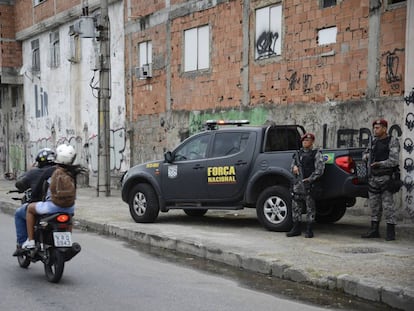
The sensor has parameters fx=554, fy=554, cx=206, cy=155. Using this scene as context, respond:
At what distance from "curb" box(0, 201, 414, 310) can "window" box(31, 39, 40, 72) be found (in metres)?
17.8

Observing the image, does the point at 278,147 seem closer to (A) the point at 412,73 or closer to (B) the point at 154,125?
(A) the point at 412,73

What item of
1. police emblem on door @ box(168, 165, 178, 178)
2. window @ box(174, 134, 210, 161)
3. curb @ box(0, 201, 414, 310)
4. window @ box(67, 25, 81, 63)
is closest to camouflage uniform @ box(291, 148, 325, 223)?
curb @ box(0, 201, 414, 310)

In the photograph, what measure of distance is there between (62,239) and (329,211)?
18.6 ft

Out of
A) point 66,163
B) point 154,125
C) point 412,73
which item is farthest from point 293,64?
point 66,163

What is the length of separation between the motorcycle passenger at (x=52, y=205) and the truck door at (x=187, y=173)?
384 cm

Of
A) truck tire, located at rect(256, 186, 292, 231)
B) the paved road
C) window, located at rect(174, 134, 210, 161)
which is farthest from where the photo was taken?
window, located at rect(174, 134, 210, 161)

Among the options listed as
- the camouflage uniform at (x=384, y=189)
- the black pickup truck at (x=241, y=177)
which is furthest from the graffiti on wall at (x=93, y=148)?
the camouflage uniform at (x=384, y=189)

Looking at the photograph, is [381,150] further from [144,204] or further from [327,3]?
[327,3]

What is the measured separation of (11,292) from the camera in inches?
245

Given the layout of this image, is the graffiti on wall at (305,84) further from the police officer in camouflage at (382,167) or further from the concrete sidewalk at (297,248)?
the police officer in camouflage at (382,167)

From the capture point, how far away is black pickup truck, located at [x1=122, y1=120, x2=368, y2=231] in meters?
9.00

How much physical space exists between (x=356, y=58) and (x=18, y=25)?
20.8 m

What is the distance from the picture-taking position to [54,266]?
21.9ft

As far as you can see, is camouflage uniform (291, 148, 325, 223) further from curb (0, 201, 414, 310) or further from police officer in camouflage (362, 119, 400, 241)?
curb (0, 201, 414, 310)
